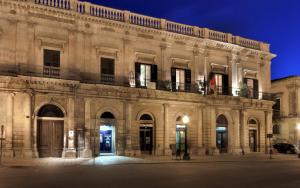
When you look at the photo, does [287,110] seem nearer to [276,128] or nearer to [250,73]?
[276,128]

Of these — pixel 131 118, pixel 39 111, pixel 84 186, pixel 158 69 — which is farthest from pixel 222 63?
pixel 84 186

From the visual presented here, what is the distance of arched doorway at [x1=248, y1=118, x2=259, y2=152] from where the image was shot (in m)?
42.2

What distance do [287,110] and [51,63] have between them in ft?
105

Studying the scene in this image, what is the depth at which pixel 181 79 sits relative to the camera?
124 feet

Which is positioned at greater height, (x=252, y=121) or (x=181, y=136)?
(x=252, y=121)

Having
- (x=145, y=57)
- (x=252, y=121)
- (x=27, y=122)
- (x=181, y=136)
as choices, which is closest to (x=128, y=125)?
(x=181, y=136)

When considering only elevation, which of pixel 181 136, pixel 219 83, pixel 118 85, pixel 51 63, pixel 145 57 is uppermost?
pixel 145 57

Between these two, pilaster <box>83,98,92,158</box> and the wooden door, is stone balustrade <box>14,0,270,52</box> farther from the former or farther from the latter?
the wooden door

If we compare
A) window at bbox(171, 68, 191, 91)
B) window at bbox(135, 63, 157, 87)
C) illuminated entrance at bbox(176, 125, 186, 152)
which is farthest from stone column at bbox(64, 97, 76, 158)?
illuminated entrance at bbox(176, 125, 186, 152)

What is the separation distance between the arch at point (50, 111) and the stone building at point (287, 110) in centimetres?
3022

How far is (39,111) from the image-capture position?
3038 centimetres

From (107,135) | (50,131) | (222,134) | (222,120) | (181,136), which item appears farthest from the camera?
(222,134)

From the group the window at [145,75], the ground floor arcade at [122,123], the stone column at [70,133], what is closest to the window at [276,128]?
the ground floor arcade at [122,123]

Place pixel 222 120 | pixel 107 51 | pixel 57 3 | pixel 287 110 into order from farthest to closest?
1. pixel 287 110
2. pixel 222 120
3. pixel 107 51
4. pixel 57 3
